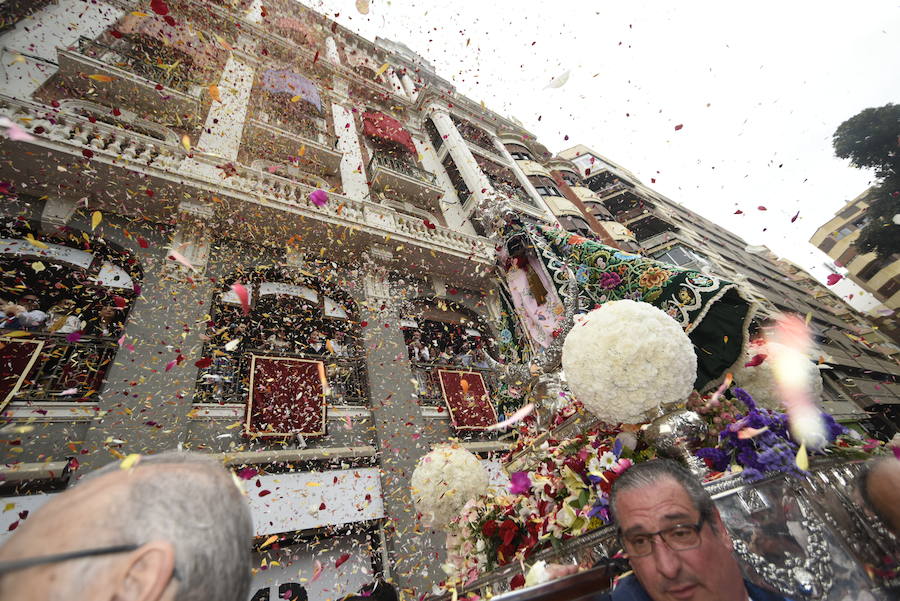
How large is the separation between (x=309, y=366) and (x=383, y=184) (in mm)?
7144

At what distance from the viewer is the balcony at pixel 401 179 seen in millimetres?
11539

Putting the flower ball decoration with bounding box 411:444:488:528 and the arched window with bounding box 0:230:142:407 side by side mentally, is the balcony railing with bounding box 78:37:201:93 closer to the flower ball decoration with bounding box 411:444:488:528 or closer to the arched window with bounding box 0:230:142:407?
the arched window with bounding box 0:230:142:407

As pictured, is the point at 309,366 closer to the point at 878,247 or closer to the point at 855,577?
the point at 855,577

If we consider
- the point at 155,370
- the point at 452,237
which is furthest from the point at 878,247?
the point at 155,370

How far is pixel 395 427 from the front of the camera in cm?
724

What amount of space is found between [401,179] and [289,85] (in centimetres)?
498

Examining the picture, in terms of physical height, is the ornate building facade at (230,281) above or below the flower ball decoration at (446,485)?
above

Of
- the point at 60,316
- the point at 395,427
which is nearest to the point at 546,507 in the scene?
the point at 395,427

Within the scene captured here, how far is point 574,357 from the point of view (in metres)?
2.42

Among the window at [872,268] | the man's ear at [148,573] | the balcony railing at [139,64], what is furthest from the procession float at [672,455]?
the window at [872,268]

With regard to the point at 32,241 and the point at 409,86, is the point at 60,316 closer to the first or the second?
the point at 32,241

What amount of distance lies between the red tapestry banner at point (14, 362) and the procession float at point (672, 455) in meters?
6.34

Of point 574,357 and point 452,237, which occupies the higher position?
point 452,237

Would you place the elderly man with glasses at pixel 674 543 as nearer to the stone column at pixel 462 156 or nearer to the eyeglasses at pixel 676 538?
the eyeglasses at pixel 676 538
